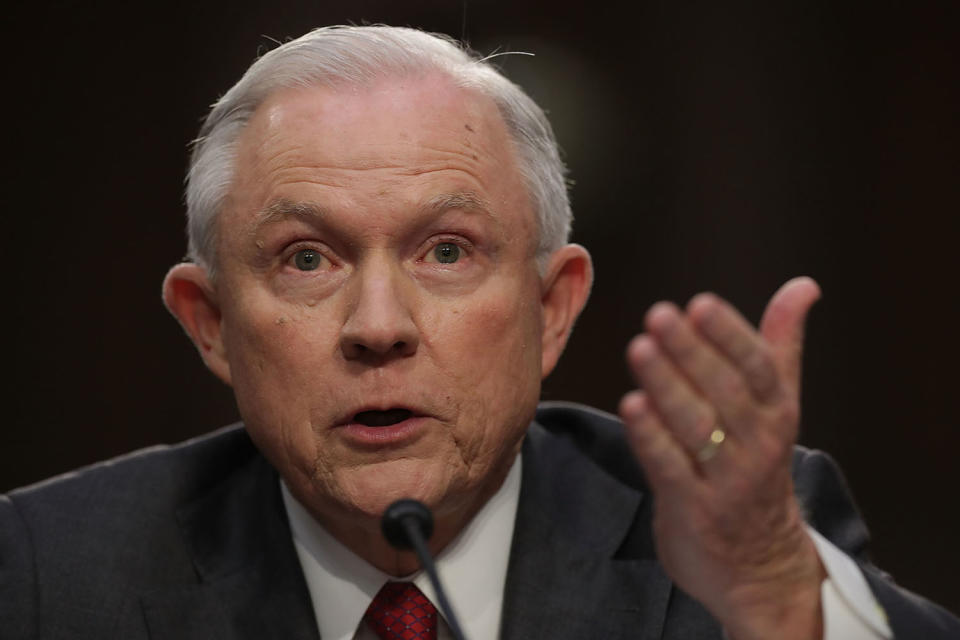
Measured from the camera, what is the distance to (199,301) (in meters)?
2.10

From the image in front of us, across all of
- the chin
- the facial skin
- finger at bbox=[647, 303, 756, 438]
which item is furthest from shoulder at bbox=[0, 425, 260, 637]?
finger at bbox=[647, 303, 756, 438]

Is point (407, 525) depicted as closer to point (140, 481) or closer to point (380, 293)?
point (380, 293)

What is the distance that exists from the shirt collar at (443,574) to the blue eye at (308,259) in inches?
18.5

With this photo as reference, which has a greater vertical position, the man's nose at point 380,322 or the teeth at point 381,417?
the man's nose at point 380,322

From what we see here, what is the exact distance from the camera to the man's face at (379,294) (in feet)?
5.84

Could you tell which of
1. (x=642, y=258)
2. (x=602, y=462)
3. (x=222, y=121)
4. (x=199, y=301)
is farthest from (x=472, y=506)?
(x=642, y=258)

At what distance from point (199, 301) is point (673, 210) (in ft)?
5.66

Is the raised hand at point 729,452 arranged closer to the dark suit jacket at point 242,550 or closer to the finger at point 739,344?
the finger at point 739,344

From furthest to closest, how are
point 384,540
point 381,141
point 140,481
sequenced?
point 140,481 < point 384,540 < point 381,141

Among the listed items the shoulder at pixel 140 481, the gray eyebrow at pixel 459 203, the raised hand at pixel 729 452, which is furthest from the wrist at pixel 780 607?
the shoulder at pixel 140 481

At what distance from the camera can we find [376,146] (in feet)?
6.01

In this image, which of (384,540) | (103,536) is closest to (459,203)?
(384,540)

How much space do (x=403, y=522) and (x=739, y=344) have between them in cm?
47

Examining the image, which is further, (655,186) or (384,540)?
(655,186)
